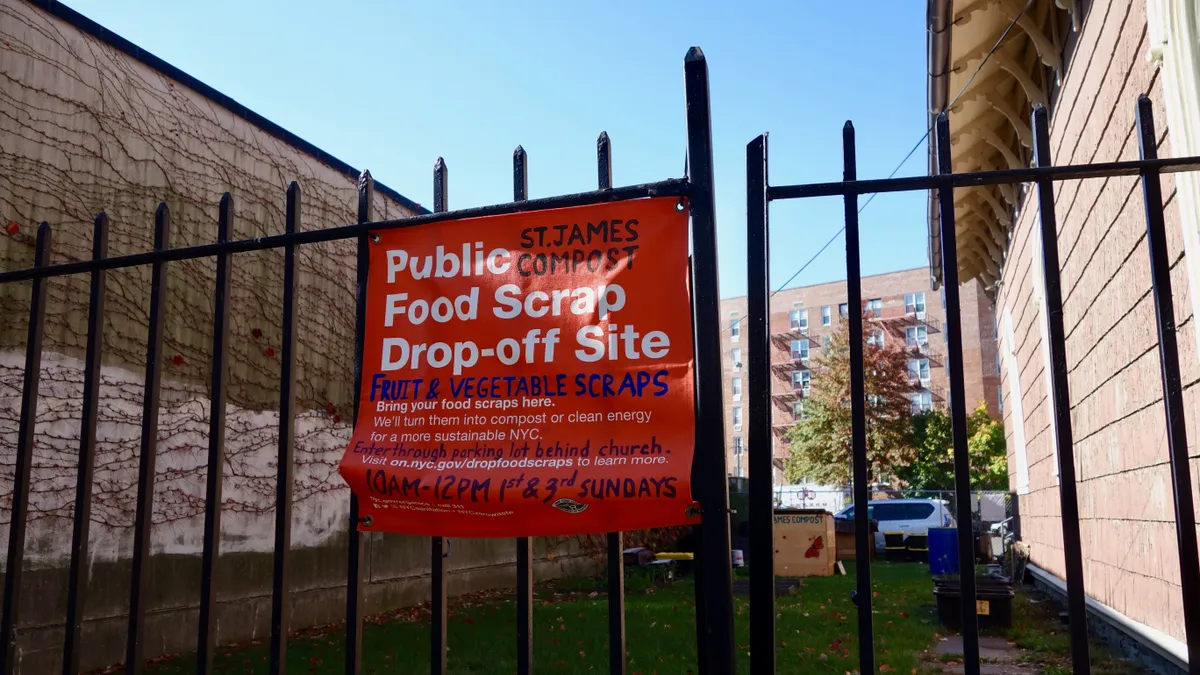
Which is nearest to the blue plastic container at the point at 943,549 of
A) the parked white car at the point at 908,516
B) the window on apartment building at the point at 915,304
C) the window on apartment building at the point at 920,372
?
the parked white car at the point at 908,516

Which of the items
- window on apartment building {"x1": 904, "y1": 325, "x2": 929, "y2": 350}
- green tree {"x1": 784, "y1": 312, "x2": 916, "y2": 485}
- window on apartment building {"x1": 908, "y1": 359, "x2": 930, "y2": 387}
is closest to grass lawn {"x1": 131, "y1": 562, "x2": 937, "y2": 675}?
green tree {"x1": 784, "y1": 312, "x2": 916, "y2": 485}

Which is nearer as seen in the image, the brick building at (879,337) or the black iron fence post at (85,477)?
the black iron fence post at (85,477)

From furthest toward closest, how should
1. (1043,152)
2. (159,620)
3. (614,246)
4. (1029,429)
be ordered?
1. (1029,429)
2. (159,620)
3. (614,246)
4. (1043,152)

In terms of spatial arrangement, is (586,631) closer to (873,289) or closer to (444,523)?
(444,523)

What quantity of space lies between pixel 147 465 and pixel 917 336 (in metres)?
68.5

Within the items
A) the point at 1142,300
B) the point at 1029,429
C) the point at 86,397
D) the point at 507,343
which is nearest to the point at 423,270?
the point at 507,343

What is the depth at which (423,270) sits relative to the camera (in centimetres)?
304

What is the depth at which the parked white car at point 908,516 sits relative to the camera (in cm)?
2616

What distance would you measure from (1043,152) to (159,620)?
315 inches

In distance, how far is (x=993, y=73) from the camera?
9.02 m

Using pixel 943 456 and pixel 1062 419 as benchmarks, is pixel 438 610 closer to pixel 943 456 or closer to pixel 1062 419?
pixel 1062 419

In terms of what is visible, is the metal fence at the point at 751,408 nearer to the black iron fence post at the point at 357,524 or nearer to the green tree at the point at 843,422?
the black iron fence post at the point at 357,524

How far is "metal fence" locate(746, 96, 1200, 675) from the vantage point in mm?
2361

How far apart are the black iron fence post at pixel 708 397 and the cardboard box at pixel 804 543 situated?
53.7ft
